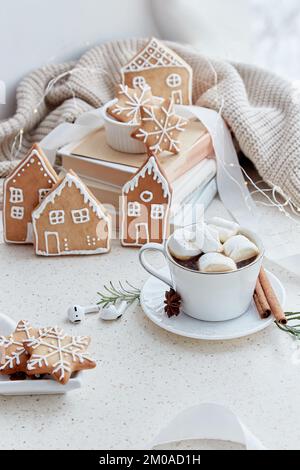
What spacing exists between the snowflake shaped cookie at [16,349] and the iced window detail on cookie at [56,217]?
0.68ft

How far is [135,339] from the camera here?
816 mm

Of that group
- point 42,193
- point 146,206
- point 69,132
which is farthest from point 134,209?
point 69,132

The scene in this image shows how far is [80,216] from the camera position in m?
0.95

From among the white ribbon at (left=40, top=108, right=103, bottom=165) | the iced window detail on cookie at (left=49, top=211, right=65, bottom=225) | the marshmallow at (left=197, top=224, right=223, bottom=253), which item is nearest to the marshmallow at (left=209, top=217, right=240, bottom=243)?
the marshmallow at (left=197, top=224, right=223, bottom=253)

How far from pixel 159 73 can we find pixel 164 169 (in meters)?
0.23

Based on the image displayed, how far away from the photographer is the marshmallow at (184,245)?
0.81 metres

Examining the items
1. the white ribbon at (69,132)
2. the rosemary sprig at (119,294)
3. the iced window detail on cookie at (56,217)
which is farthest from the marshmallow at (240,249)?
the white ribbon at (69,132)

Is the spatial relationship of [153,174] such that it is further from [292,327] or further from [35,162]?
[292,327]

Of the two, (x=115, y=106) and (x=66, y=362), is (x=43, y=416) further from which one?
(x=115, y=106)

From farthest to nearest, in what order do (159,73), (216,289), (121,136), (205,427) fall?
1. (159,73)
2. (121,136)
3. (216,289)
4. (205,427)

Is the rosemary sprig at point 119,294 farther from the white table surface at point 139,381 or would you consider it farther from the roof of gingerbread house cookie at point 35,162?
the roof of gingerbread house cookie at point 35,162

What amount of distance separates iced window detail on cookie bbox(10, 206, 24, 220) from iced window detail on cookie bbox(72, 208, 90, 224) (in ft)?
0.27

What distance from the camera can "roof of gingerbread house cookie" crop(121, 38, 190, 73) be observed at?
1.17 metres
